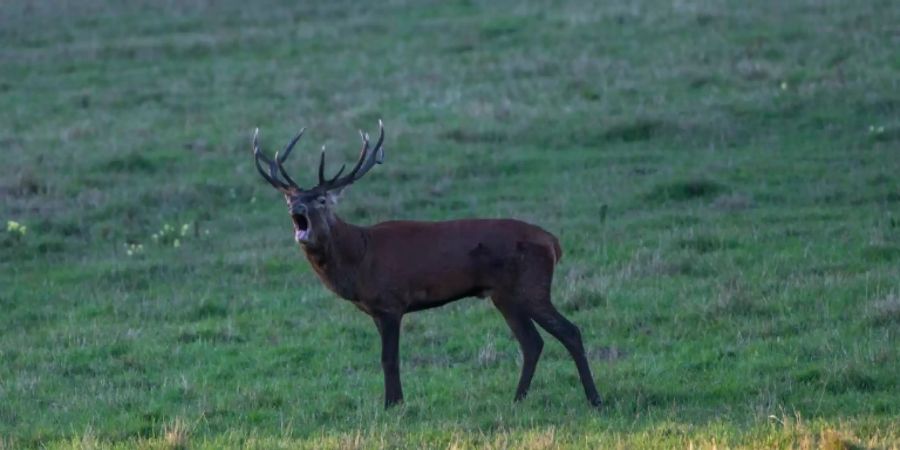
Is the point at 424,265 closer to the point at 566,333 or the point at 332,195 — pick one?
the point at 332,195

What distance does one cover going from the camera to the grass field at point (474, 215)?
9.20 m

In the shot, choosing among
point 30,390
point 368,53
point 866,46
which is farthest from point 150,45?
point 30,390

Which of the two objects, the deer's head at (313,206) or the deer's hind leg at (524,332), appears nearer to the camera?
the deer's head at (313,206)

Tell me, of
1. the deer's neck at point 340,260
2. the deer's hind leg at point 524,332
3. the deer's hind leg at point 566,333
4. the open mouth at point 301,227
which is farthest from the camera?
the deer's hind leg at point 524,332

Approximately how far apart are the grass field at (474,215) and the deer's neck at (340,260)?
0.69 metres

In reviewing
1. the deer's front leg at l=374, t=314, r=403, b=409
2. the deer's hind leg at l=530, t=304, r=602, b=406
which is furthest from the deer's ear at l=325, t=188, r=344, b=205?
the deer's hind leg at l=530, t=304, r=602, b=406

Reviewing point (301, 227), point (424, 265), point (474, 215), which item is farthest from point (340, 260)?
point (474, 215)

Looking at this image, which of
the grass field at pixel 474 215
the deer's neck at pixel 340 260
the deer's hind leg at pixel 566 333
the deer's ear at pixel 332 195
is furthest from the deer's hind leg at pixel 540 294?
the deer's ear at pixel 332 195

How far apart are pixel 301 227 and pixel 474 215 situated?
638 centimetres

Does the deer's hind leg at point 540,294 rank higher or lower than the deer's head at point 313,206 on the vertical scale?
lower

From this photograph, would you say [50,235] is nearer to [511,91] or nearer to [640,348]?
[640,348]

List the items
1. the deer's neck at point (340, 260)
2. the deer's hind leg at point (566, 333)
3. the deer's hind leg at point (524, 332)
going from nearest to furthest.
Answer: the deer's hind leg at point (566, 333) < the deer's neck at point (340, 260) < the deer's hind leg at point (524, 332)

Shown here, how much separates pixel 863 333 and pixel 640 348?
1.47 m

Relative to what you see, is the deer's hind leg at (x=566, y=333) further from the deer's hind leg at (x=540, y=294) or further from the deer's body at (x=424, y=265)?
the deer's body at (x=424, y=265)
